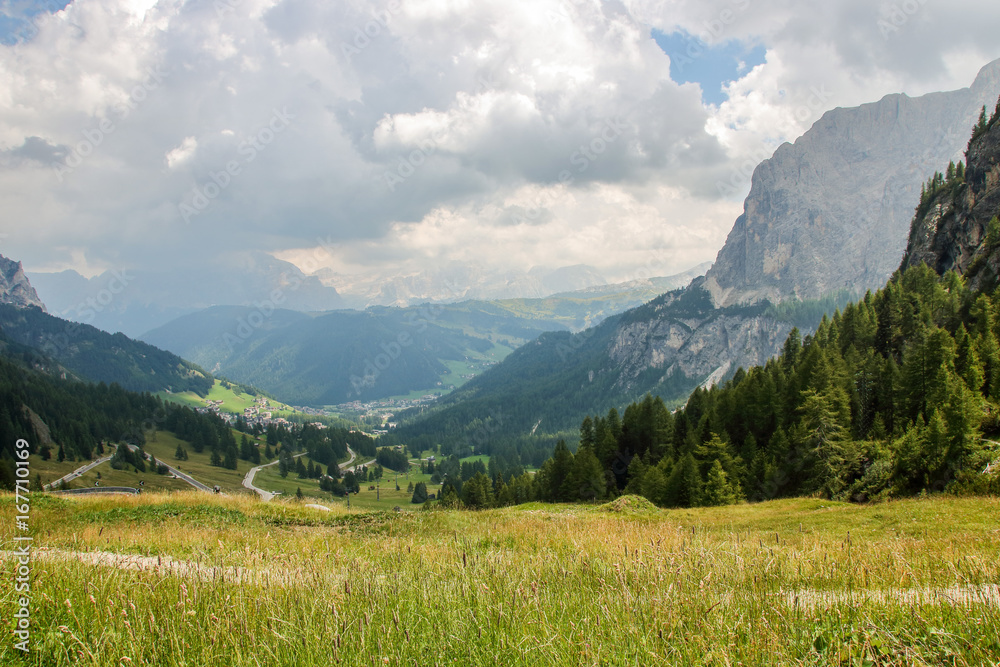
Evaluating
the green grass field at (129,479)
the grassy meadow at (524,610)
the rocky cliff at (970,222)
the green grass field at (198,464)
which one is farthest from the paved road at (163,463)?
the rocky cliff at (970,222)

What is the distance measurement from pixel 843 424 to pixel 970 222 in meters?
70.3

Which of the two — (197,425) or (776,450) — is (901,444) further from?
(197,425)

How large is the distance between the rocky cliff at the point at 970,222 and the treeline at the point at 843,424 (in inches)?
237

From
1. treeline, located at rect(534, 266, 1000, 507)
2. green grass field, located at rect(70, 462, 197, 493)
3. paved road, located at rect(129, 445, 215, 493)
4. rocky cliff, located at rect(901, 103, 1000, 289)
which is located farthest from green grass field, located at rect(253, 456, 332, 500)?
rocky cliff, located at rect(901, 103, 1000, 289)

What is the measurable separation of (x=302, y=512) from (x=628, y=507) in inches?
679

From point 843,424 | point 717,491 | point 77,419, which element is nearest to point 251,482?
point 77,419

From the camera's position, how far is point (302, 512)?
22.1m

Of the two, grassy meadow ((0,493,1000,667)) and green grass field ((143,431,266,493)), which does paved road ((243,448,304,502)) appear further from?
A: grassy meadow ((0,493,1000,667))

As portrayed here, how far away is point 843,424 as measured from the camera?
4500cm

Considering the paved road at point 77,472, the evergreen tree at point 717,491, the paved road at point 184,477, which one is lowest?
the paved road at point 184,477

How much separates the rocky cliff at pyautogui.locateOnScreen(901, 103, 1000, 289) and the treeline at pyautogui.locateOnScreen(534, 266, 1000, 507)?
602 cm

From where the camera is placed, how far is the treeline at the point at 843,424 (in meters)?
28.6

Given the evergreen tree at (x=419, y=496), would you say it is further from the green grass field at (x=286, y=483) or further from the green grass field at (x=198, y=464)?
the green grass field at (x=198, y=464)

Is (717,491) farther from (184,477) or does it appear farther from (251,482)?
(251,482)
